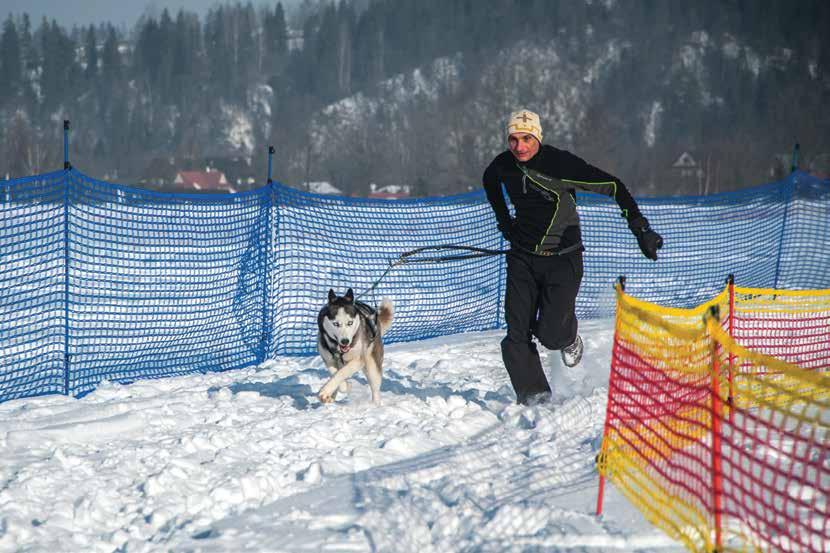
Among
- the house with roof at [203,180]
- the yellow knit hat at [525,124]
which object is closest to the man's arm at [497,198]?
the yellow knit hat at [525,124]

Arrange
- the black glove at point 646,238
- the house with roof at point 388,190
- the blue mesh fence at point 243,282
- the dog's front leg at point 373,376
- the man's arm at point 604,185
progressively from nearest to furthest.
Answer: the black glove at point 646,238 < the man's arm at point 604,185 < the dog's front leg at point 373,376 < the blue mesh fence at point 243,282 < the house with roof at point 388,190

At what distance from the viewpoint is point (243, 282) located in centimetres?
852

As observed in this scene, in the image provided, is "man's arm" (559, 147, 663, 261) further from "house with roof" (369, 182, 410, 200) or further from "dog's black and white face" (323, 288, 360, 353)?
"house with roof" (369, 182, 410, 200)

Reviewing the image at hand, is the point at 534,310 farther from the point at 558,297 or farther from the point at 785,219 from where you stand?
the point at 785,219

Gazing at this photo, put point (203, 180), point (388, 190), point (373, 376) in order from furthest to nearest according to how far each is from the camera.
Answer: point (203, 180)
point (388, 190)
point (373, 376)

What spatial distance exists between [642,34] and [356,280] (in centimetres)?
10966

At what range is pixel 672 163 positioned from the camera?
69562 mm

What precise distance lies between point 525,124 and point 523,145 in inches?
5.5

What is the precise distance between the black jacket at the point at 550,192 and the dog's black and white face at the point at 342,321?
1256 mm

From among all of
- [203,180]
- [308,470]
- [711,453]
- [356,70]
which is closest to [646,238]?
[711,453]

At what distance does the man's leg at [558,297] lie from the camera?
→ 5172 mm

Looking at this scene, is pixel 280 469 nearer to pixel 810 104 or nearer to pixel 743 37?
pixel 810 104

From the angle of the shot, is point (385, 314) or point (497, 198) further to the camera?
point (385, 314)

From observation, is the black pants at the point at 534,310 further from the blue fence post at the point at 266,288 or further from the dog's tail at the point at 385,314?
the blue fence post at the point at 266,288
